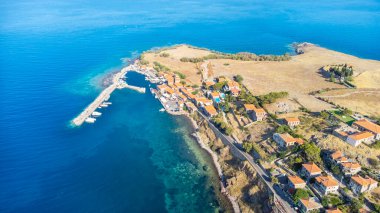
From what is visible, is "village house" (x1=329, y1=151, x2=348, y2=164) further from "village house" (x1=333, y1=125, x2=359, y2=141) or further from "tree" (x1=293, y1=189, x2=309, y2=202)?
"tree" (x1=293, y1=189, x2=309, y2=202)

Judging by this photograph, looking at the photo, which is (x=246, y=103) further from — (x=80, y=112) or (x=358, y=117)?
(x=80, y=112)

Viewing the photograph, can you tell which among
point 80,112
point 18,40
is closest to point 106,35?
point 18,40

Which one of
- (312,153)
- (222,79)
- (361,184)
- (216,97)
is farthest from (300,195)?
(222,79)

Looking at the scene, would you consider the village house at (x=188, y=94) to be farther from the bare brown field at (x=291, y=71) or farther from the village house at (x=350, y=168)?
the village house at (x=350, y=168)

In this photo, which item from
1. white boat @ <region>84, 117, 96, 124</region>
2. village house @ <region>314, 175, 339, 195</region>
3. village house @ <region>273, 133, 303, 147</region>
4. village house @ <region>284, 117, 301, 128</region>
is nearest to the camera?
village house @ <region>314, 175, 339, 195</region>

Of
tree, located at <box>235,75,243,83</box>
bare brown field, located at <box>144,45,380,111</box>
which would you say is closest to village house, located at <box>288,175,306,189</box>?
bare brown field, located at <box>144,45,380,111</box>

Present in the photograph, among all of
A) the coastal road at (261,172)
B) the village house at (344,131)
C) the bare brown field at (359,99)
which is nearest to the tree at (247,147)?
the coastal road at (261,172)
